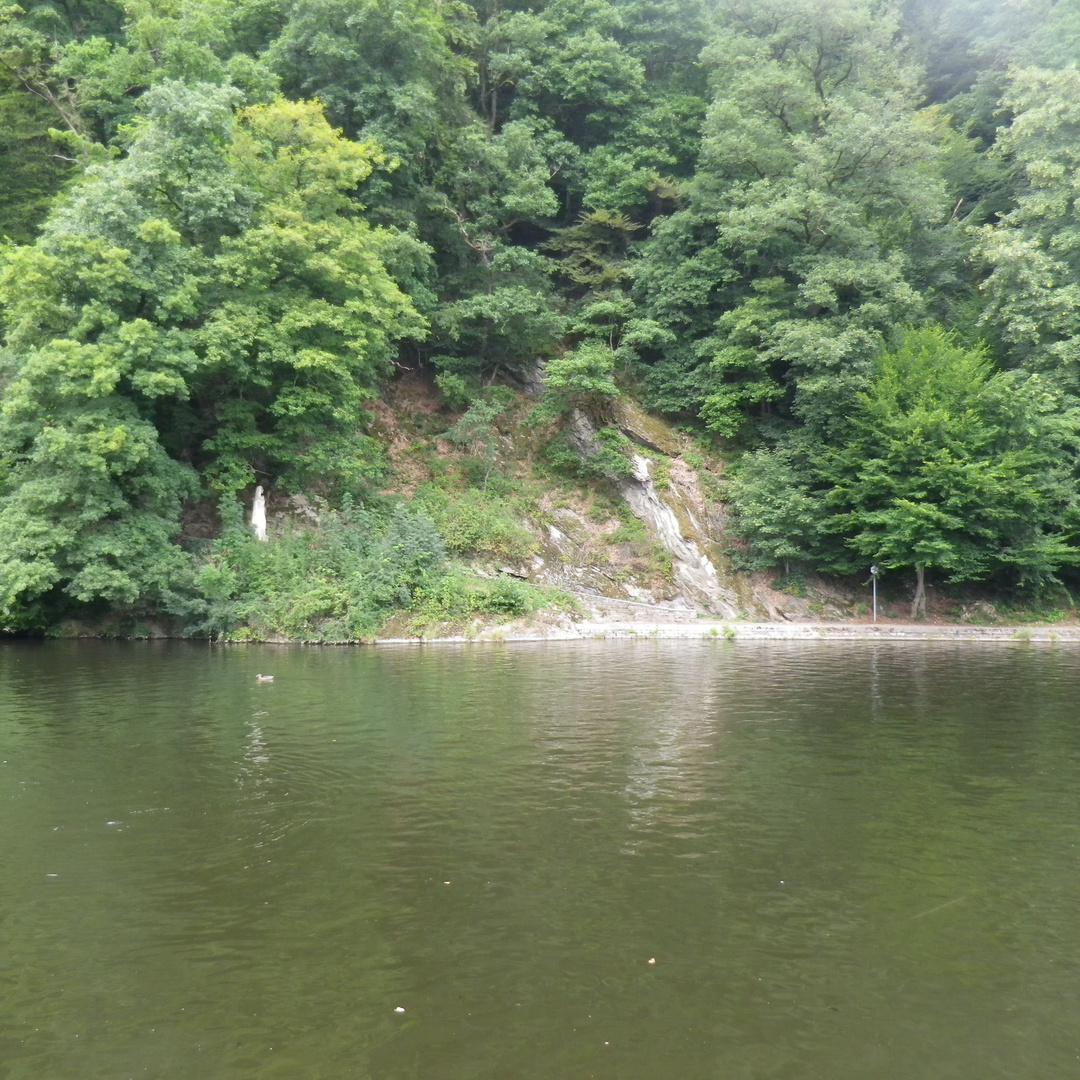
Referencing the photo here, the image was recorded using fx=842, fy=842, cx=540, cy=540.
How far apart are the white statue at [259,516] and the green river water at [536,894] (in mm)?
14407

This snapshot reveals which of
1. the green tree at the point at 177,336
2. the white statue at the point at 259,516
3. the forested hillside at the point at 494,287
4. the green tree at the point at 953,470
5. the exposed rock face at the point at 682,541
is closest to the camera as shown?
the green tree at the point at 177,336

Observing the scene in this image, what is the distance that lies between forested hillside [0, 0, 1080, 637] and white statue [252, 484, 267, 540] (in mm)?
530

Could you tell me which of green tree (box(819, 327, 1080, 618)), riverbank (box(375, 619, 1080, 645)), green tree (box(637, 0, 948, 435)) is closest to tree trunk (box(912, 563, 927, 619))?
green tree (box(819, 327, 1080, 618))

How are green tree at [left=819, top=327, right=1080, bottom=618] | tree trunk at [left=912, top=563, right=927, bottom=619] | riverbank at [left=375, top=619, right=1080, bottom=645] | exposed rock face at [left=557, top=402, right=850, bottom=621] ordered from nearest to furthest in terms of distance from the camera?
1. riverbank at [left=375, top=619, right=1080, bottom=645]
2. green tree at [left=819, top=327, right=1080, bottom=618]
3. exposed rock face at [left=557, top=402, right=850, bottom=621]
4. tree trunk at [left=912, top=563, right=927, bottom=619]

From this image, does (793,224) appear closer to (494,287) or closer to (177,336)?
(494,287)

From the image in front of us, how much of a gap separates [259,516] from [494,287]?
1500 cm

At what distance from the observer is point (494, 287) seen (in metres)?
36.9

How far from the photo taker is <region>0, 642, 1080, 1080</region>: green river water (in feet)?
16.6

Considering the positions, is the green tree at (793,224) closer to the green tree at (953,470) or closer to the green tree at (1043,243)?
the green tree at (953,470)

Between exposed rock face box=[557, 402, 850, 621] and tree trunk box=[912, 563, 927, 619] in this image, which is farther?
tree trunk box=[912, 563, 927, 619]

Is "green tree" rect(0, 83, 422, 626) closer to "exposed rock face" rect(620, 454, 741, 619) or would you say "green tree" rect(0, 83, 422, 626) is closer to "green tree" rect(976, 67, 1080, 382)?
"exposed rock face" rect(620, 454, 741, 619)

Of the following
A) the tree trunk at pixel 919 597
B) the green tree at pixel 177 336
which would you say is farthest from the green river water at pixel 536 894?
the tree trunk at pixel 919 597

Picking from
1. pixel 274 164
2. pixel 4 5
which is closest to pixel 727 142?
pixel 274 164

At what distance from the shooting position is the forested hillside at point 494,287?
83.4ft
